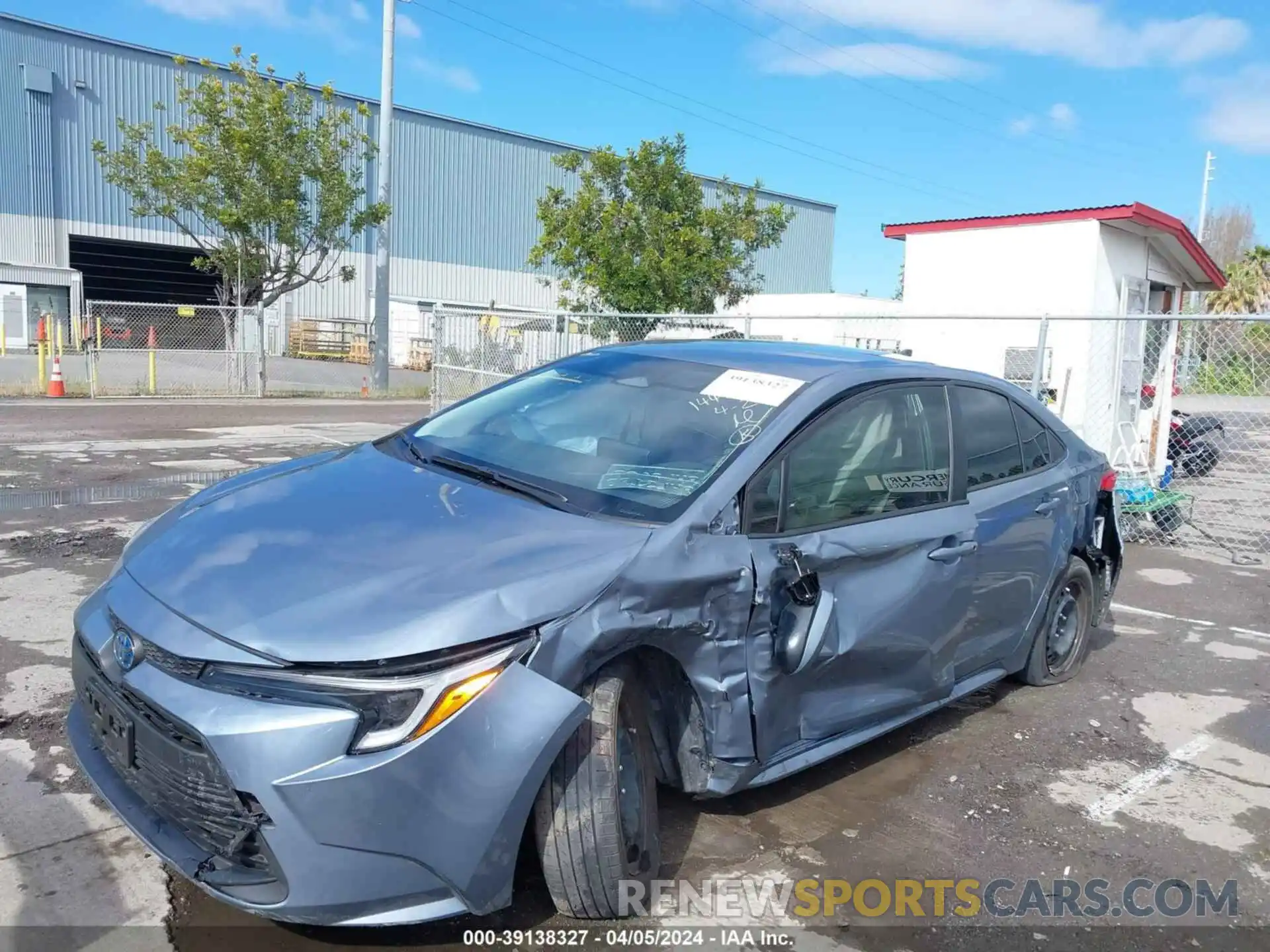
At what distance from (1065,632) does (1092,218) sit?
272 inches

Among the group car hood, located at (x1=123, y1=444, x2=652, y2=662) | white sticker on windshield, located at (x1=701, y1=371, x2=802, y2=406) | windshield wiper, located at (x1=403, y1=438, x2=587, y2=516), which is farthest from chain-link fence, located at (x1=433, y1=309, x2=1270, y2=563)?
car hood, located at (x1=123, y1=444, x2=652, y2=662)

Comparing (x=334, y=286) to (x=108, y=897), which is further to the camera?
(x=334, y=286)

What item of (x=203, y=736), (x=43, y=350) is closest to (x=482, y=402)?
(x=203, y=736)

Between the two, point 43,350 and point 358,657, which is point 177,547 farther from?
point 43,350

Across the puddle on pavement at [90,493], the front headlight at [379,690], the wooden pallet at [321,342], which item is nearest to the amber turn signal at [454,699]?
the front headlight at [379,690]

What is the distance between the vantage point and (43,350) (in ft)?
62.3

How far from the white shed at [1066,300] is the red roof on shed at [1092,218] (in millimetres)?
14

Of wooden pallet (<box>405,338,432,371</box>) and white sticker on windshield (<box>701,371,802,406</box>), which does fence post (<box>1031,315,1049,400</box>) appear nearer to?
white sticker on windshield (<box>701,371,802,406</box>)

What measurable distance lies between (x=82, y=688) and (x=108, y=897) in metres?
0.60

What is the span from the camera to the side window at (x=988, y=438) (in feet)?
14.0

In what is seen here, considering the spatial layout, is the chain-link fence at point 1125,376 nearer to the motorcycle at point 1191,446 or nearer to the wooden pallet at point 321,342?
the motorcycle at point 1191,446

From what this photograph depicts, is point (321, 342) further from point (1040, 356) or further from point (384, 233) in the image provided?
point (1040, 356)

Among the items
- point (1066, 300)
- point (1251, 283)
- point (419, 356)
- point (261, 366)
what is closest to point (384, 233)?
point (261, 366)

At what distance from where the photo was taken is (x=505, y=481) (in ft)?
11.1
